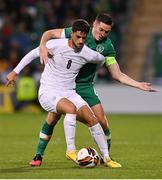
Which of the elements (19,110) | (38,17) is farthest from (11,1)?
(19,110)

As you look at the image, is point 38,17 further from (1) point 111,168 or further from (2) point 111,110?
(1) point 111,168

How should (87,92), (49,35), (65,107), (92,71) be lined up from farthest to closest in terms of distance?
1. (87,92)
2. (92,71)
3. (49,35)
4. (65,107)

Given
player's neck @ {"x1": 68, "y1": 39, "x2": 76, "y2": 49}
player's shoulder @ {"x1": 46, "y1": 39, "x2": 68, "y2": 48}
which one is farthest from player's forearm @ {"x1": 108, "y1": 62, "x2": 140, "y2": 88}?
player's shoulder @ {"x1": 46, "y1": 39, "x2": 68, "y2": 48}

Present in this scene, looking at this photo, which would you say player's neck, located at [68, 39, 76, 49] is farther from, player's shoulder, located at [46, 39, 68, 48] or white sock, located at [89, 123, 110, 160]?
white sock, located at [89, 123, 110, 160]

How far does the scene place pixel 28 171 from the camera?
10.9 metres

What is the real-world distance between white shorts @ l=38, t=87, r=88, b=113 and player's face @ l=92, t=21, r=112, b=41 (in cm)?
83

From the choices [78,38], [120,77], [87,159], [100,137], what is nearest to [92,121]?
[100,137]

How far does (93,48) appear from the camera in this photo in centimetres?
1169

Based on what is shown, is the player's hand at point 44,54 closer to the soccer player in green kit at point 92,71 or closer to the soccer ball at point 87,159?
the soccer player in green kit at point 92,71

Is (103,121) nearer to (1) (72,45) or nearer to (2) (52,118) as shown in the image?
(2) (52,118)

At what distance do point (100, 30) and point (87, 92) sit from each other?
1039mm

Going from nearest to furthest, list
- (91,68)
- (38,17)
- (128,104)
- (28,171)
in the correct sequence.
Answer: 1. (28,171)
2. (91,68)
3. (128,104)
4. (38,17)

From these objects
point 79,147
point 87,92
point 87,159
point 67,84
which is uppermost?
point 67,84

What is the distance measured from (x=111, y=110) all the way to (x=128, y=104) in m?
0.51
